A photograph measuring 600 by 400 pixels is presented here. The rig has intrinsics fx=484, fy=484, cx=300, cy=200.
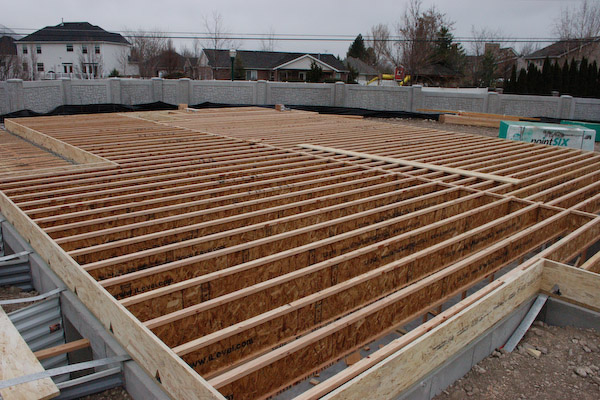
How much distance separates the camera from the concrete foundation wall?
729 inches

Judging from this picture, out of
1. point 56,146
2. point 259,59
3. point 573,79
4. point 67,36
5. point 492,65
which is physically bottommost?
point 56,146

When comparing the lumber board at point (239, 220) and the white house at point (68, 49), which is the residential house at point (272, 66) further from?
the lumber board at point (239, 220)

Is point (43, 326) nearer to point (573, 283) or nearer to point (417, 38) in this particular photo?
point (573, 283)

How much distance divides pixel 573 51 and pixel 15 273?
45.4 m

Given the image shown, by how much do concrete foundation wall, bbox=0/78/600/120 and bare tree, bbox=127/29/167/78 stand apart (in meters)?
28.1

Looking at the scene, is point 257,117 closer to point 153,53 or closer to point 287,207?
point 287,207

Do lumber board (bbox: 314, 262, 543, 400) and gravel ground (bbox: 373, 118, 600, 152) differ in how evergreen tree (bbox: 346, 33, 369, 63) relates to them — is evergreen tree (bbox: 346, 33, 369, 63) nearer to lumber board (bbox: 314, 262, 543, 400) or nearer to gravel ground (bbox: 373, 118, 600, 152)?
gravel ground (bbox: 373, 118, 600, 152)

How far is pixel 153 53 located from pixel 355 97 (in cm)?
3349

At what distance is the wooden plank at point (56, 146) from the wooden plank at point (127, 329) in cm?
284

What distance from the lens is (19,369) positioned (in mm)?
3098

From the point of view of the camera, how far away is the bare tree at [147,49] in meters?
47.0

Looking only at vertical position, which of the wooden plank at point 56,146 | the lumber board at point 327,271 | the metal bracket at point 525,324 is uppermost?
the wooden plank at point 56,146

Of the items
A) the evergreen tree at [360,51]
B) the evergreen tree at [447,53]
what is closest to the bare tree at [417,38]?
the evergreen tree at [447,53]

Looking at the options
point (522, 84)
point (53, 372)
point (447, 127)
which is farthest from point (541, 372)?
Result: point (522, 84)
